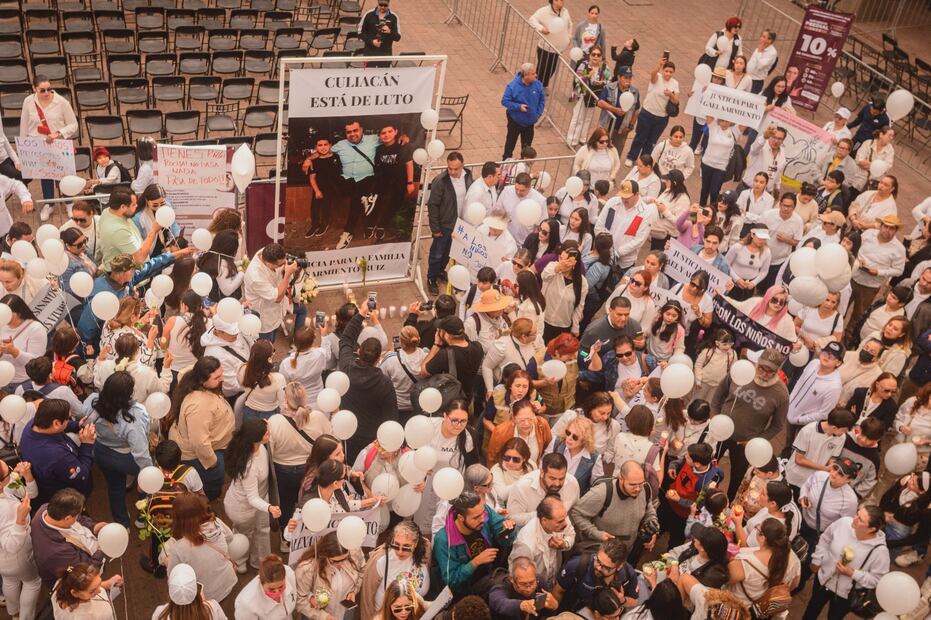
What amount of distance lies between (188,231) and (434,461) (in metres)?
4.43

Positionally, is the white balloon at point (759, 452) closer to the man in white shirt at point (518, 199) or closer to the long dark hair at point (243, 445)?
the long dark hair at point (243, 445)

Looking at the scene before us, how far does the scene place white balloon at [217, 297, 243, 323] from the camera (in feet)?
22.5

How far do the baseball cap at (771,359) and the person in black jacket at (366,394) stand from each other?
300 centimetres

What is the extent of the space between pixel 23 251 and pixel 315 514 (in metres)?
3.58

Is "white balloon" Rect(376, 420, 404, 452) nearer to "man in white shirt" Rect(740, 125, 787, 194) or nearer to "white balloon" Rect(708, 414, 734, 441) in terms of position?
"white balloon" Rect(708, 414, 734, 441)

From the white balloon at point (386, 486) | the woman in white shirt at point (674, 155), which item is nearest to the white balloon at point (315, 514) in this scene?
the white balloon at point (386, 486)

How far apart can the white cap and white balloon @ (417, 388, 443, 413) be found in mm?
2084

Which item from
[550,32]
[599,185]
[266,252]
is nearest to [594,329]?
[599,185]

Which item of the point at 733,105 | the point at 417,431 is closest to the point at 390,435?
the point at 417,431

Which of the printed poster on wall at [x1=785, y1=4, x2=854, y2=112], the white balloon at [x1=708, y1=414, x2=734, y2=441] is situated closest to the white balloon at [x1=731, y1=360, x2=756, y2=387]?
the white balloon at [x1=708, y1=414, x2=734, y2=441]

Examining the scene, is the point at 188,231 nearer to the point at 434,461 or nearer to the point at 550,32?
the point at 434,461

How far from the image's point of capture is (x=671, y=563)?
19.4 ft

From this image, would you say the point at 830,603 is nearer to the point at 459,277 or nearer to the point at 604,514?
the point at 604,514

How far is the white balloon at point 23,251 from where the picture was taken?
7.21 meters
